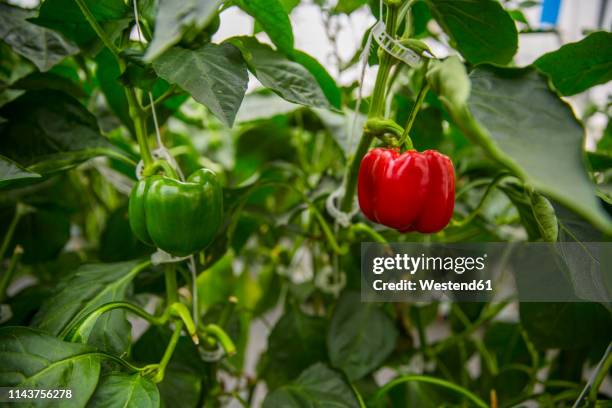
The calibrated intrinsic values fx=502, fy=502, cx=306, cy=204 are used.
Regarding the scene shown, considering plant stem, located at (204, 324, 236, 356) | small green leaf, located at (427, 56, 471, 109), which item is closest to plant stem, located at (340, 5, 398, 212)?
small green leaf, located at (427, 56, 471, 109)

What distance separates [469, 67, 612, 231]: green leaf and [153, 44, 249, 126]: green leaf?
17cm

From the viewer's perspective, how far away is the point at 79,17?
47cm

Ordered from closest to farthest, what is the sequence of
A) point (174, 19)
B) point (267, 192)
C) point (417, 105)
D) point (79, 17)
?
point (174, 19) → point (417, 105) → point (79, 17) → point (267, 192)

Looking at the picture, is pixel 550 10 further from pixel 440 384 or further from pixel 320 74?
pixel 440 384

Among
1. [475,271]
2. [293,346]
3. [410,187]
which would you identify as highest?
[410,187]

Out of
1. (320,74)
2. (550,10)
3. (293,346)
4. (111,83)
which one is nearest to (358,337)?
(293,346)

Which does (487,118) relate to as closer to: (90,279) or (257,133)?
(90,279)

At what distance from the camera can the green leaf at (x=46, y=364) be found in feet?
1.18

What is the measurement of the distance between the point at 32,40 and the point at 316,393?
47cm

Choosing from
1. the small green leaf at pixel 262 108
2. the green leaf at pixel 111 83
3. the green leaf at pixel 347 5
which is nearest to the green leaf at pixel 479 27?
the green leaf at pixel 347 5

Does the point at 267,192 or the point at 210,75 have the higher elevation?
the point at 210,75

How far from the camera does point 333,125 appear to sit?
25.8 inches

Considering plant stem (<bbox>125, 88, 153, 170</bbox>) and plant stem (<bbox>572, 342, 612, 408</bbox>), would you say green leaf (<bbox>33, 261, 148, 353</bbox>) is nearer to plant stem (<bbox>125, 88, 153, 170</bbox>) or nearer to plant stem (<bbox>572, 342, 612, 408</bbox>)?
plant stem (<bbox>125, 88, 153, 170</bbox>)

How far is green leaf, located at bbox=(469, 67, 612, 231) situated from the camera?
23 cm
